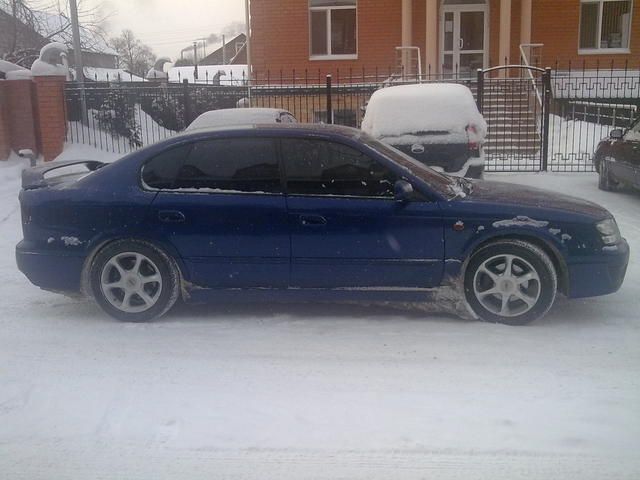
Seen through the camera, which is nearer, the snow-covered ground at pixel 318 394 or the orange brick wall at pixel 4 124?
the snow-covered ground at pixel 318 394

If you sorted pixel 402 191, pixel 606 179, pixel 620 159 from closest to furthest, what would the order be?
pixel 402 191 → pixel 620 159 → pixel 606 179

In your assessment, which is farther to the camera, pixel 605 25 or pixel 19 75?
pixel 605 25

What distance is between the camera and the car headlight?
5664 mm

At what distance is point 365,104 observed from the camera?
17.5m

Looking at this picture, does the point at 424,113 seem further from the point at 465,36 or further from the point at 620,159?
→ the point at 465,36

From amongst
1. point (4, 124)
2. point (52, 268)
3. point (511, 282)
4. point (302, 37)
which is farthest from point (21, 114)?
point (511, 282)

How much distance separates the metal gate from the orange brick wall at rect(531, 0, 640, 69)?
1881 mm

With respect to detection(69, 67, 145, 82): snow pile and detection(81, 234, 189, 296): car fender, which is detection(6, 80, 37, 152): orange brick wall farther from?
detection(81, 234, 189, 296): car fender

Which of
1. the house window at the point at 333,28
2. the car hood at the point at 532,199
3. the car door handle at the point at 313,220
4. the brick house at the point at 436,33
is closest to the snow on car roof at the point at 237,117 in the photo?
the car hood at the point at 532,199

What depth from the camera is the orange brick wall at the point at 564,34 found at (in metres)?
22.0

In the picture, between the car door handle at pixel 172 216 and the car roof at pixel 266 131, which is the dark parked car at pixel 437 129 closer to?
the car roof at pixel 266 131

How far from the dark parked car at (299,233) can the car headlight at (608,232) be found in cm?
1

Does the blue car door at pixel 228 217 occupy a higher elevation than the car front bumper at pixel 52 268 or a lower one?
higher

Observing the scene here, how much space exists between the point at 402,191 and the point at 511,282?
3.54ft
